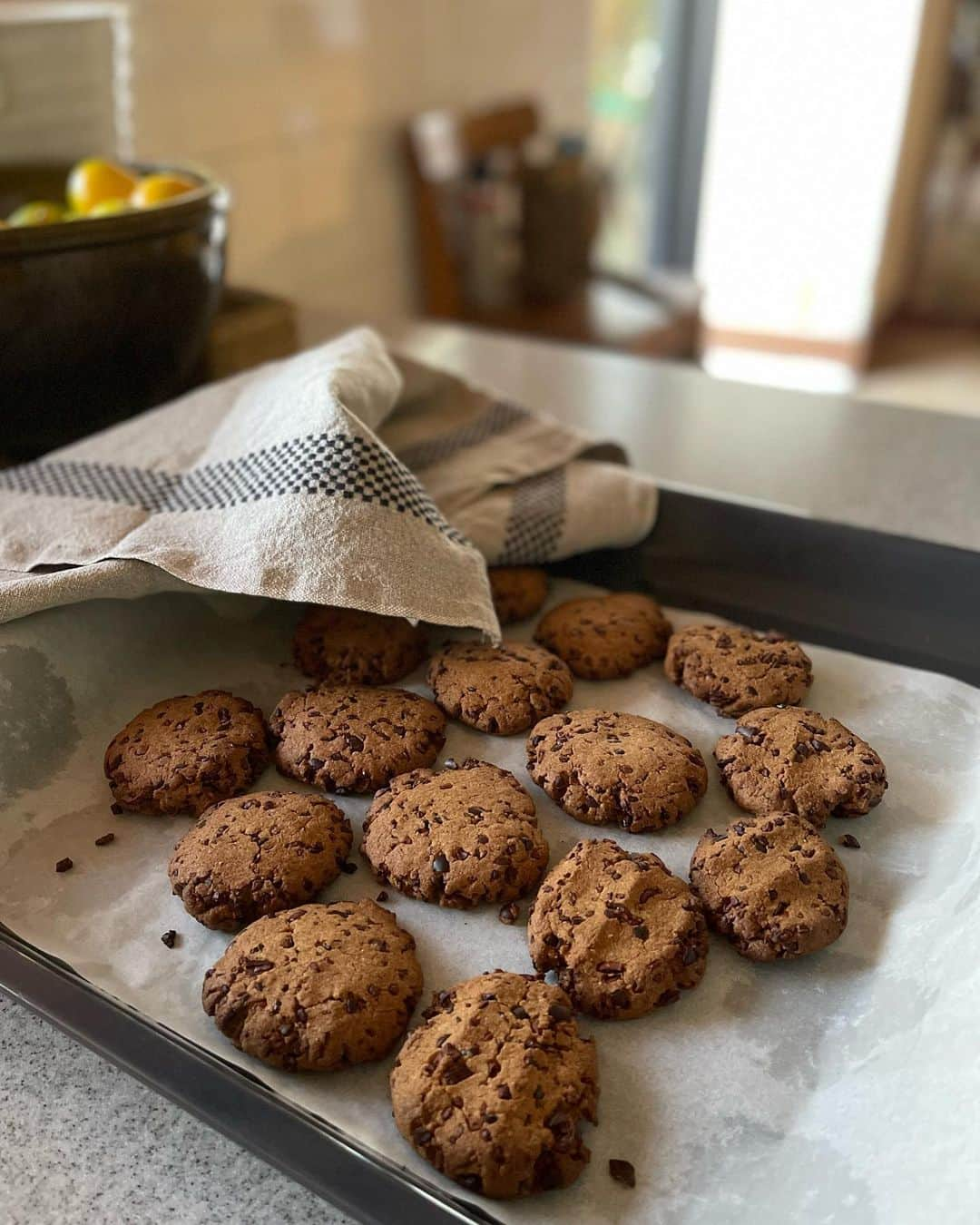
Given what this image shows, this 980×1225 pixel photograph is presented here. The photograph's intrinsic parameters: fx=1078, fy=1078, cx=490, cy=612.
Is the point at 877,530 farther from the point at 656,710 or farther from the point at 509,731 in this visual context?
the point at 509,731

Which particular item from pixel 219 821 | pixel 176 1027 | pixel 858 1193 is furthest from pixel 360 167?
pixel 858 1193

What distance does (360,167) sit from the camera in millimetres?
2275

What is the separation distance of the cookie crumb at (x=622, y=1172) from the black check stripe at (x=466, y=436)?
0.65m

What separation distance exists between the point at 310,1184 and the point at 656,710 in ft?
1.46

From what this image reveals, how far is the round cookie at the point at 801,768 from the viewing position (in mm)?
719

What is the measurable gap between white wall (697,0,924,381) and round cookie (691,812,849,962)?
3.23 metres

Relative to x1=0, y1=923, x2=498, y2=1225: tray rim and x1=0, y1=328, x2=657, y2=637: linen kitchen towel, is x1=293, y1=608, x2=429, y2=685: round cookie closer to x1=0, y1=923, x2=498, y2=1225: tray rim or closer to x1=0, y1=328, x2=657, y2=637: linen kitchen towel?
x1=0, y1=328, x2=657, y2=637: linen kitchen towel

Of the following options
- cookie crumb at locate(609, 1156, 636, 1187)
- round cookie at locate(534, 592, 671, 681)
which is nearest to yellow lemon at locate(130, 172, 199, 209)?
round cookie at locate(534, 592, 671, 681)

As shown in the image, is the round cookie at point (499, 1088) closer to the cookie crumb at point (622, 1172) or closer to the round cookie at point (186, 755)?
the cookie crumb at point (622, 1172)

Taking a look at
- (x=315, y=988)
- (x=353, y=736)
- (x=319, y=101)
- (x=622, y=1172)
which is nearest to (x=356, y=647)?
(x=353, y=736)

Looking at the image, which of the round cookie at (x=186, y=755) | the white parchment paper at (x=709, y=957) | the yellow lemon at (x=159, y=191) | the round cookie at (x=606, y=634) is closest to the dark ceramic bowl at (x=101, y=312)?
the yellow lemon at (x=159, y=191)

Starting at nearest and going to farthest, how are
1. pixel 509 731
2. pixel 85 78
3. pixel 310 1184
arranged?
pixel 310 1184, pixel 509 731, pixel 85 78

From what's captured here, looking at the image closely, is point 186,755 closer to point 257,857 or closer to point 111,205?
point 257,857

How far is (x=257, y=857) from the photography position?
68 centimetres
